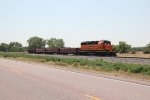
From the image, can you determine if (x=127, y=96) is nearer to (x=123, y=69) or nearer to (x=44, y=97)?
(x=44, y=97)

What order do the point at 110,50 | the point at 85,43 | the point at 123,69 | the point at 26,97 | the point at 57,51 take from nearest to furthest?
the point at 26,97
the point at 123,69
the point at 110,50
the point at 85,43
the point at 57,51

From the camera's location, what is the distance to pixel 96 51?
5759 cm

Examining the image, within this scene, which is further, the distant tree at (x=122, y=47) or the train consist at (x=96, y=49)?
the distant tree at (x=122, y=47)

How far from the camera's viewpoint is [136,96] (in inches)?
402

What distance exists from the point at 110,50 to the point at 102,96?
46.7 meters

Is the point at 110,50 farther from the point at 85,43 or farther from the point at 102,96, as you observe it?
the point at 102,96

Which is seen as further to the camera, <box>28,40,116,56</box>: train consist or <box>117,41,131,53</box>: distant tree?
<box>117,41,131,53</box>: distant tree

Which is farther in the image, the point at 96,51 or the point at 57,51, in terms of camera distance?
the point at 57,51

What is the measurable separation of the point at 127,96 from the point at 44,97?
253 centimetres

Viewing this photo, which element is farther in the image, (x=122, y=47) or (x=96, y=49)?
(x=122, y=47)

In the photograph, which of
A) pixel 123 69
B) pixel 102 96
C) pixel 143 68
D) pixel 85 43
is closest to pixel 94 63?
pixel 123 69

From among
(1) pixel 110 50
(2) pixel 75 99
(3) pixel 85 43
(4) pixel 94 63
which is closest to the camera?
(2) pixel 75 99

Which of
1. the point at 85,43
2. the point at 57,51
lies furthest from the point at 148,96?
the point at 57,51

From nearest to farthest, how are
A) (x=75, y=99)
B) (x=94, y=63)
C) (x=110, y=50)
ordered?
(x=75, y=99), (x=94, y=63), (x=110, y=50)
